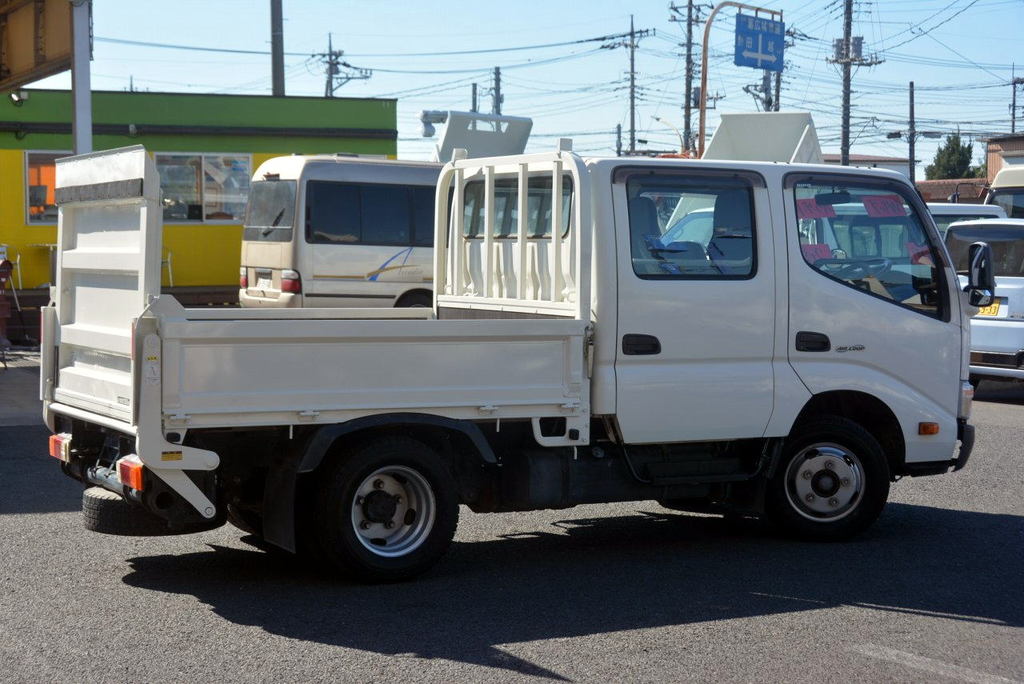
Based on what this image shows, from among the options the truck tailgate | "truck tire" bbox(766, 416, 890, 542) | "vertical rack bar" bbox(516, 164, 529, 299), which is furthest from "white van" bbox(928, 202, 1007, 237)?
the truck tailgate

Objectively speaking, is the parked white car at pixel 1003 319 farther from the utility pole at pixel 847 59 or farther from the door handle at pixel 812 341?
Answer: the utility pole at pixel 847 59

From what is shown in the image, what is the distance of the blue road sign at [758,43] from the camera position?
29.4m

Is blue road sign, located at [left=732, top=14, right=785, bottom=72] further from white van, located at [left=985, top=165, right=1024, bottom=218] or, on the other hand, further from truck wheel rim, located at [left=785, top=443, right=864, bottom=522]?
truck wheel rim, located at [left=785, top=443, right=864, bottom=522]

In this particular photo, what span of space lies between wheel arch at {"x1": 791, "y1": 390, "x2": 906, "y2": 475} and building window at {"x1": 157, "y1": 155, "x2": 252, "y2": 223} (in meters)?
16.5

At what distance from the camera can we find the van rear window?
17953 mm

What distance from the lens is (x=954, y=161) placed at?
283 ft

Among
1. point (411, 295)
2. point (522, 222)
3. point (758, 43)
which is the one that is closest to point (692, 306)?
point (522, 222)

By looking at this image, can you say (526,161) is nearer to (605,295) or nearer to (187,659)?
(605,295)

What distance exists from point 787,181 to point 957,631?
280cm

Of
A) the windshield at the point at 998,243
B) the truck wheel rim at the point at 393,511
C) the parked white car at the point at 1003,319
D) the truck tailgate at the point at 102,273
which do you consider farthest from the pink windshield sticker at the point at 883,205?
the windshield at the point at 998,243

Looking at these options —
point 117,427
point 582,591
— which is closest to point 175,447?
point 117,427

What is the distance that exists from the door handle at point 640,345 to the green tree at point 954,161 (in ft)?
274

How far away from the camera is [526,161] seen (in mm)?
7715

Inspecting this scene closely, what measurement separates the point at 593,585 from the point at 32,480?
4836mm
